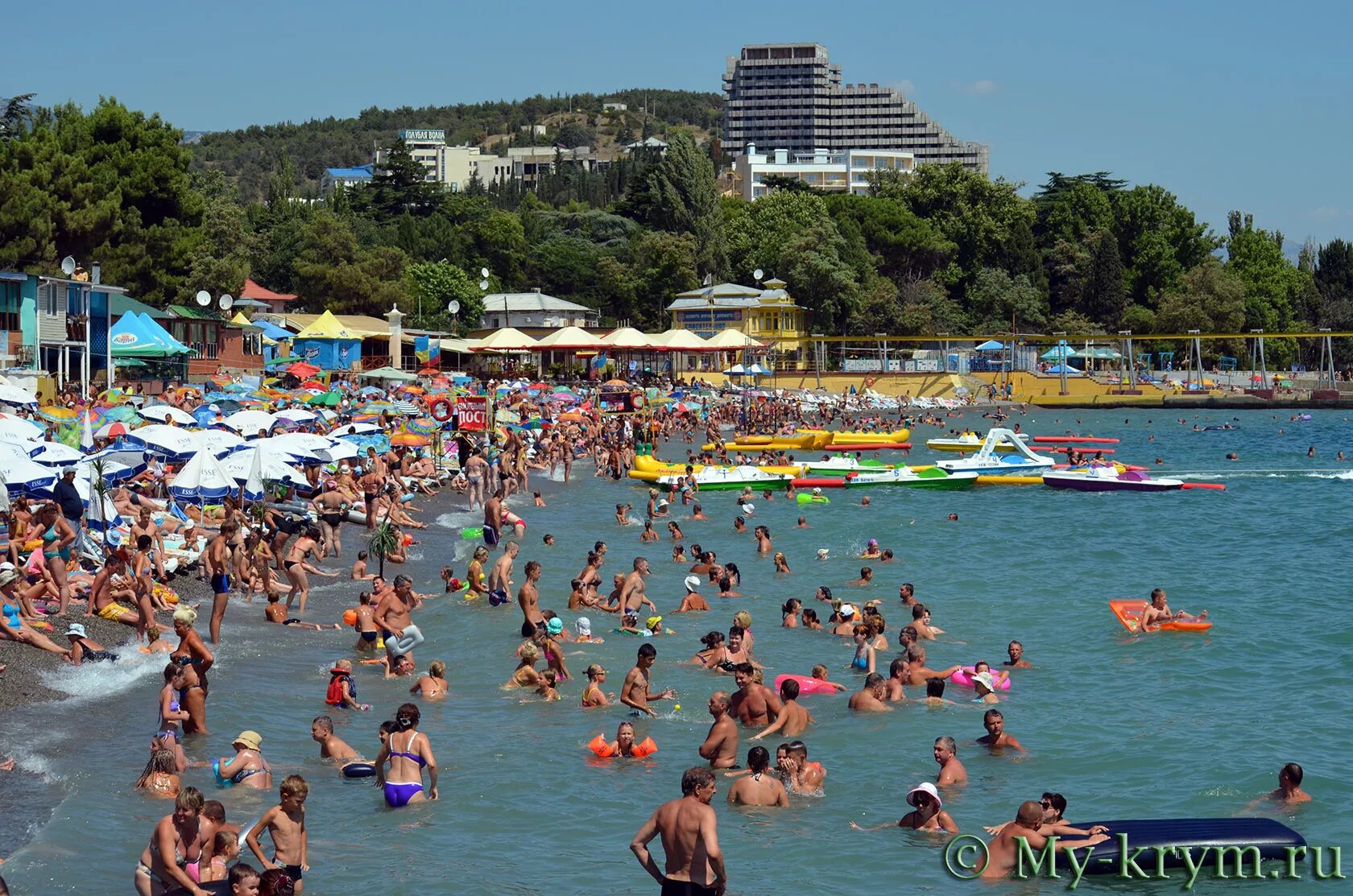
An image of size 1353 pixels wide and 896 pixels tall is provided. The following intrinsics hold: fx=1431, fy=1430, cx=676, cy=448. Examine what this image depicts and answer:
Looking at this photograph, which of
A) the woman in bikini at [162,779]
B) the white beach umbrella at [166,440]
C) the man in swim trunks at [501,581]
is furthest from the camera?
the white beach umbrella at [166,440]

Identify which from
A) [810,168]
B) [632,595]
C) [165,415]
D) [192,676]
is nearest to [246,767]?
[192,676]

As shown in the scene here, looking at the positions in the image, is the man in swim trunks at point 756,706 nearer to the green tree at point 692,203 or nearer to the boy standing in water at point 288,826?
the boy standing in water at point 288,826

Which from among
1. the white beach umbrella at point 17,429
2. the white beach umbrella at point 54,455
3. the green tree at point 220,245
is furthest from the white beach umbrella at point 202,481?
the green tree at point 220,245

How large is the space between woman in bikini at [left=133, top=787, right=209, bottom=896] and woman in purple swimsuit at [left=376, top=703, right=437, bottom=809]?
271cm

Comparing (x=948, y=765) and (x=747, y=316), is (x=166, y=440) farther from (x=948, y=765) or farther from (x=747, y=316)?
(x=747, y=316)

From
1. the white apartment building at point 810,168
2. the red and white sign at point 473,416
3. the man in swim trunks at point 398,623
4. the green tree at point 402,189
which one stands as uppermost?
the white apartment building at point 810,168

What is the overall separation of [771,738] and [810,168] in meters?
153

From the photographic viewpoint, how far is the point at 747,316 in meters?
80.2

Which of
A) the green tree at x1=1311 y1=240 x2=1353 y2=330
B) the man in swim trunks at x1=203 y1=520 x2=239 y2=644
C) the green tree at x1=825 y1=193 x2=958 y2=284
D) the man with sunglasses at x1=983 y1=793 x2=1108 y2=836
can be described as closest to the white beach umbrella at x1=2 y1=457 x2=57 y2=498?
the man in swim trunks at x1=203 y1=520 x2=239 y2=644

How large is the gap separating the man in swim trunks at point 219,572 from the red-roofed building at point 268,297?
48.4 meters

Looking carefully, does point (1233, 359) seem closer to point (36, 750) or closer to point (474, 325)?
point (474, 325)

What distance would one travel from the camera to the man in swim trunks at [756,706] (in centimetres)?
1466

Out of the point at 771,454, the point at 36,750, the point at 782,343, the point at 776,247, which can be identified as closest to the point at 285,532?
the point at 36,750

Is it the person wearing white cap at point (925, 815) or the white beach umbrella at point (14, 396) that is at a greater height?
the white beach umbrella at point (14, 396)
